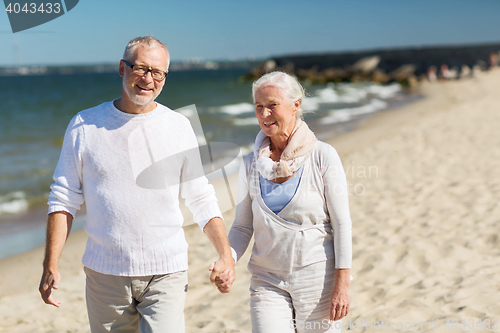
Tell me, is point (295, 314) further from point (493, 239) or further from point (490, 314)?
point (493, 239)

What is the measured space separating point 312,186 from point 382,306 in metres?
1.69

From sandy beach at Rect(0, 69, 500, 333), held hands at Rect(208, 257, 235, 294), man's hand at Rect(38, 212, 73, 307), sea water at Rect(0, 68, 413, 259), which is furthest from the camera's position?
sea water at Rect(0, 68, 413, 259)

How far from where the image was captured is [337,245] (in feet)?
6.67

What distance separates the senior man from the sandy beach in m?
1.48

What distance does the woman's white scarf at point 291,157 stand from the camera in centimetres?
→ 203

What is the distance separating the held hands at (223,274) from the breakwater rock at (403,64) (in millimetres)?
39258

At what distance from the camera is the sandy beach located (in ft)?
10.1

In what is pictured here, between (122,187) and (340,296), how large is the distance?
3.69ft

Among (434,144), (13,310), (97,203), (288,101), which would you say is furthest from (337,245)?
(434,144)

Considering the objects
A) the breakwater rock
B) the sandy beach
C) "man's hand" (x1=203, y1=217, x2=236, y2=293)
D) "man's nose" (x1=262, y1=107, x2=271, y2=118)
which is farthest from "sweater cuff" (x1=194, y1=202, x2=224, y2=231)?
the breakwater rock

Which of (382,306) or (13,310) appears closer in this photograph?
(382,306)

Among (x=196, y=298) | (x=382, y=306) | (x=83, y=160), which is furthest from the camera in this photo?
(x=196, y=298)

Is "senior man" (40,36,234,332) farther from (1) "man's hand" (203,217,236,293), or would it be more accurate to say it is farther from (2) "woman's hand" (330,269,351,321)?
(2) "woman's hand" (330,269,351,321)

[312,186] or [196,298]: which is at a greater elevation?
[312,186]
